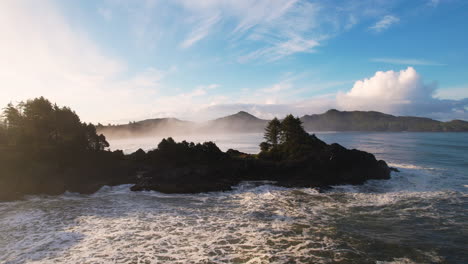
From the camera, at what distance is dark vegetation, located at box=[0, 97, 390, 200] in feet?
101

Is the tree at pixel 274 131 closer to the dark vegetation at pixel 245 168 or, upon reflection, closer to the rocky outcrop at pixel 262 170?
the dark vegetation at pixel 245 168

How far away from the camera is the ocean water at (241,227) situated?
14281 mm

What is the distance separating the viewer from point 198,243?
15.8m

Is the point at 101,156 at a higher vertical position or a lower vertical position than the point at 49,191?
higher

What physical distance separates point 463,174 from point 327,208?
32.9 metres

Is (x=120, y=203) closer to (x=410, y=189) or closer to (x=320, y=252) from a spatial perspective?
(x=320, y=252)

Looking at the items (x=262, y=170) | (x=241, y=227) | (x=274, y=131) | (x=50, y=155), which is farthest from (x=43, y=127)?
(x=274, y=131)

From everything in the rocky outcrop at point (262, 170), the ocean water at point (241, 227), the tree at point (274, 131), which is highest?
the tree at point (274, 131)

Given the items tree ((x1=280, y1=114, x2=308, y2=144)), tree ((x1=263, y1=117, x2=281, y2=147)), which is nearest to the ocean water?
tree ((x1=280, y1=114, x2=308, y2=144))

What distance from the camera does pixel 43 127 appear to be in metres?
39.6

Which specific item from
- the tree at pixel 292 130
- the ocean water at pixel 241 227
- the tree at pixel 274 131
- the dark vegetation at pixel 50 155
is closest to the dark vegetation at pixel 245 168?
the ocean water at pixel 241 227

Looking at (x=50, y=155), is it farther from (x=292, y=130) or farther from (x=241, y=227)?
(x=292, y=130)

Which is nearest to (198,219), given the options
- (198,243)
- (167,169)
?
(198,243)

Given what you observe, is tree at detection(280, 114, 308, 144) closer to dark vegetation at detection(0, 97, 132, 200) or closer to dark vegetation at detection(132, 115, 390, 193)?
dark vegetation at detection(132, 115, 390, 193)
